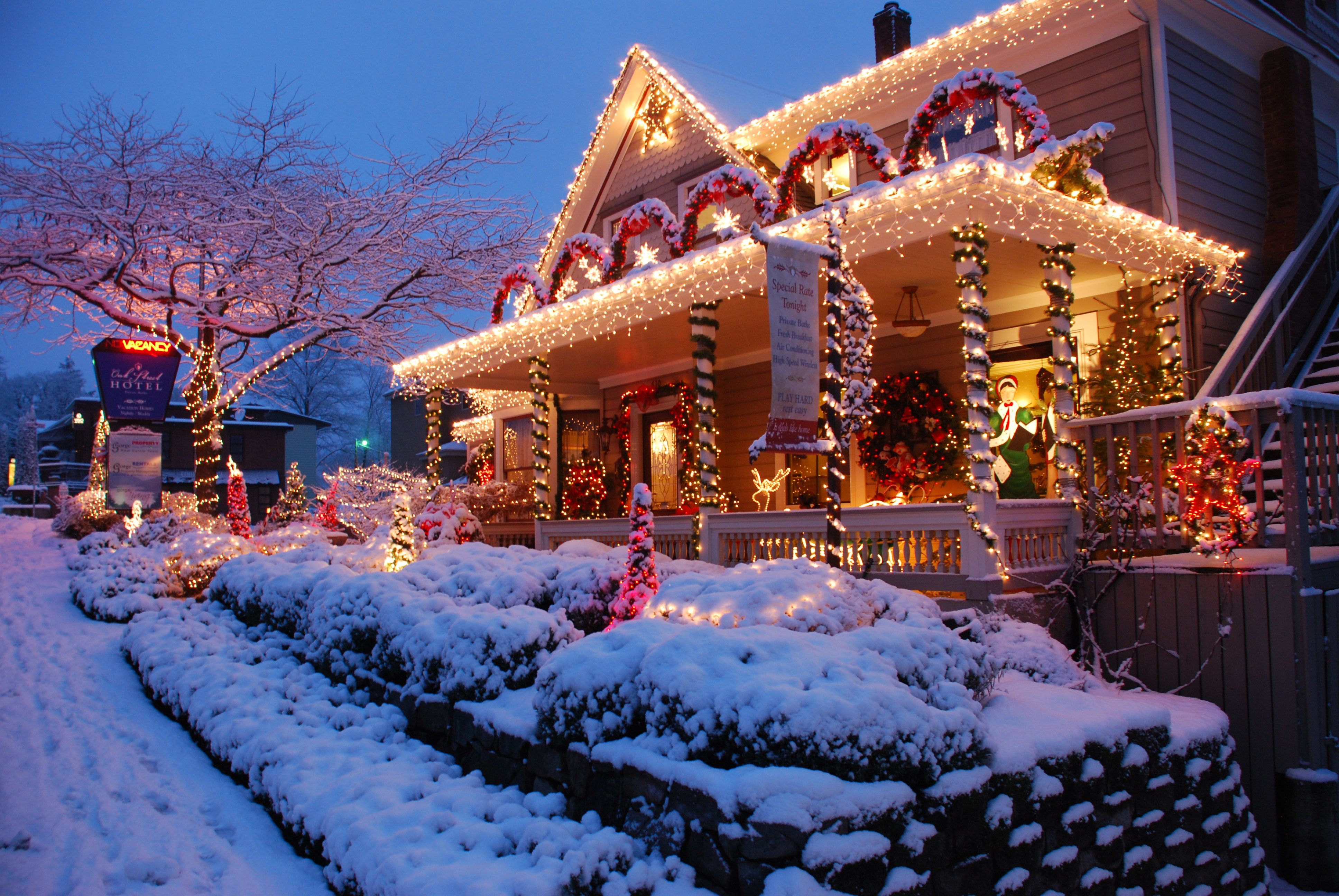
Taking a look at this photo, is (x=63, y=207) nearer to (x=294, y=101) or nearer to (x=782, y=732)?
(x=294, y=101)

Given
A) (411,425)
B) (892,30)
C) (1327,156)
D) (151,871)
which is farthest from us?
(411,425)

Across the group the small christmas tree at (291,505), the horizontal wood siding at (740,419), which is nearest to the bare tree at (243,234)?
the small christmas tree at (291,505)

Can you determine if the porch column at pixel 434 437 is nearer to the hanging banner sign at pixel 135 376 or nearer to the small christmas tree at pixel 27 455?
the hanging banner sign at pixel 135 376

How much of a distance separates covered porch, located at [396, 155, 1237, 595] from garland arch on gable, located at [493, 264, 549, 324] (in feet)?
2.57

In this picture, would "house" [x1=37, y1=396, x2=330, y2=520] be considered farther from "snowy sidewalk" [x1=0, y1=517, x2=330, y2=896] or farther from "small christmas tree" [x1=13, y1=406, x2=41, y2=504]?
"snowy sidewalk" [x1=0, y1=517, x2=330, y2=896]

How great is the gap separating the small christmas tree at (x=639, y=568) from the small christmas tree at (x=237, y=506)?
10.6 m

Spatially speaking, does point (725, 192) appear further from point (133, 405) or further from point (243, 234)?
point (133, 405)

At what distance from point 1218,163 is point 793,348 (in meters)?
7.63

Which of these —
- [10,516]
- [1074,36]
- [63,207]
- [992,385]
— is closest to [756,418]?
[992,385]

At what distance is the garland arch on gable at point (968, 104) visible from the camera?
796 centimetres

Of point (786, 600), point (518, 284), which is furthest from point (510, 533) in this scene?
point (786, 600)

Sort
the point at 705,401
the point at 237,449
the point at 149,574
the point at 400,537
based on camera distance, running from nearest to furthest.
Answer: the point at 400,537
the point at 705,401
the point at 149,574
the point at 237,449

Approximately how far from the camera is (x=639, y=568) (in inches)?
245

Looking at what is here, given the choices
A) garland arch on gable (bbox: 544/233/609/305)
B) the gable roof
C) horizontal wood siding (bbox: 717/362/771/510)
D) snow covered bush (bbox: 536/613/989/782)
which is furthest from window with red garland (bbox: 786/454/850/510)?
snow covered bush (bbox: 536/613/989/782)
